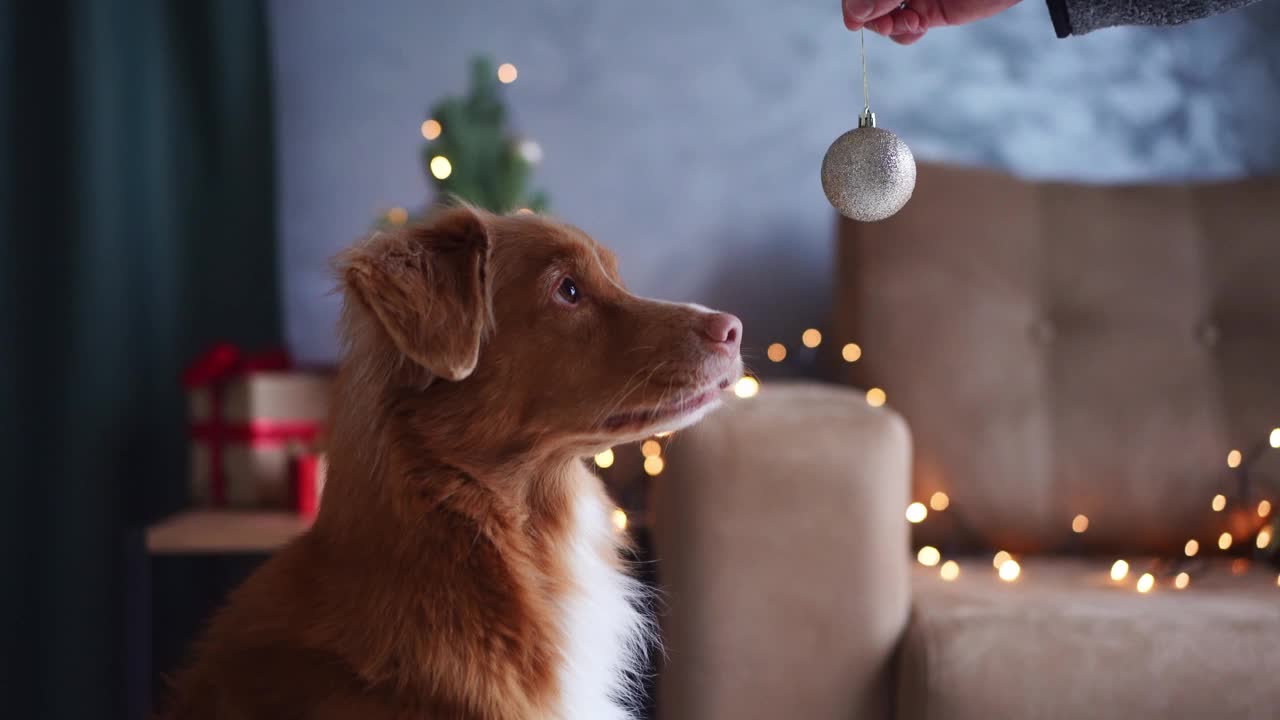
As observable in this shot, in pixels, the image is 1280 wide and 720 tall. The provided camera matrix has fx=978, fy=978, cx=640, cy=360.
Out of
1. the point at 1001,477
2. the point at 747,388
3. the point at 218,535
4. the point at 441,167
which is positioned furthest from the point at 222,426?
the point at 1001,477

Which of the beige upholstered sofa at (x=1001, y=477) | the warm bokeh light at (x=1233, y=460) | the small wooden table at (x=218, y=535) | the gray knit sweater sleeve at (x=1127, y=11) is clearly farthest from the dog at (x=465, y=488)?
the warm bokeh light at (x=1233, y=460)

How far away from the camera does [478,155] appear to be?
2461mm

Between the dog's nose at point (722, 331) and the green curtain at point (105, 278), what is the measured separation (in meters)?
1.50

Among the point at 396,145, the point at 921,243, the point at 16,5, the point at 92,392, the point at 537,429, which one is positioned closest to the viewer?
the point at 537,429

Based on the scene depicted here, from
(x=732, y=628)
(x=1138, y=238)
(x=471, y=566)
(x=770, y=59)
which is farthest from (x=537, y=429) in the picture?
(x=770, y=59)

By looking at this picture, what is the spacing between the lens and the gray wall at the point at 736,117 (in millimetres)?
2980

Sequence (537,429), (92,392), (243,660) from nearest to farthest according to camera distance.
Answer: (243,660) → (537,429) → (92,392)

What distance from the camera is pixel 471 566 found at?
1234 millimetres

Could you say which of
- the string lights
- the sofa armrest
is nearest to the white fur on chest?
the sofa armrest

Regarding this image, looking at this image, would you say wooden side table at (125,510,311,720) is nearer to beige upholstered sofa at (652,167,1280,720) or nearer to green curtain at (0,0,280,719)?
green curtain at (0,0,280,719)

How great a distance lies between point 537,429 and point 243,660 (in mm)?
445

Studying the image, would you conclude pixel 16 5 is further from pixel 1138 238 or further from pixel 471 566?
pixel 1138 238

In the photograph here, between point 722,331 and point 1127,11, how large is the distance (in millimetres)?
617

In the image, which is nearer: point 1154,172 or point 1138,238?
point 1138,238
